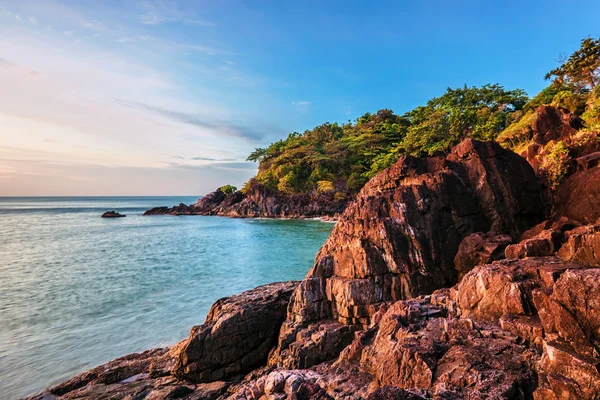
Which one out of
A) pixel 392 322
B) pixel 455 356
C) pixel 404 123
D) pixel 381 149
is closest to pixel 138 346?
pixel 392 322

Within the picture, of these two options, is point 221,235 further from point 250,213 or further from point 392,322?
point 392,322

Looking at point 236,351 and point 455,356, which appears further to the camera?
point 236,351

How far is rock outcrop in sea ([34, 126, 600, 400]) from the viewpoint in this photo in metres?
4.19

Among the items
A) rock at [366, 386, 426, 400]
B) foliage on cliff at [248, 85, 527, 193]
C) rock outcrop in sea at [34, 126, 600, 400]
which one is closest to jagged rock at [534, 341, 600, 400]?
rock outcrop in sea at [34, 126, 600, 400]

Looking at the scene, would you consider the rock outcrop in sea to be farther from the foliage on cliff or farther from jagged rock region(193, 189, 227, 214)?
jagged rock region(193, 189, 227, 214)

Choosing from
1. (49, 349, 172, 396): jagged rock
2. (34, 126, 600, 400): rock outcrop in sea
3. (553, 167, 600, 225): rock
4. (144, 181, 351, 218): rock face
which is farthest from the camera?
(144, 181, 351, 218): rock face

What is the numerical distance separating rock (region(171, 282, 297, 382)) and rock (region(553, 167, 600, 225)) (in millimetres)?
9415

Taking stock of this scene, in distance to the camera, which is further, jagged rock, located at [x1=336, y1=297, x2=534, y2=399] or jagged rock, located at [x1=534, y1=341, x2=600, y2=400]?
jagged rock, located at [x1=336, y1=297, x2=534, y2=399]

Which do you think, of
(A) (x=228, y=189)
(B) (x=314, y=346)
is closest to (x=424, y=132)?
(B) (x=314, y=346)

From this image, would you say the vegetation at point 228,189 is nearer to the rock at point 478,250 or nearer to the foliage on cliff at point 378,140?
the foliage on cliff at point 378,140

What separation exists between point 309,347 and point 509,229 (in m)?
7.76

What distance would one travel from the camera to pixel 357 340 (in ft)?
20.1

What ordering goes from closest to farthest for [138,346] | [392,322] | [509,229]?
[392,322] → [509,229] → [138,346]

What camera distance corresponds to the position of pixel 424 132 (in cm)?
3366
